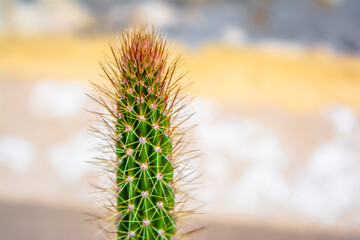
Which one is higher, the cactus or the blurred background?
the blurred background

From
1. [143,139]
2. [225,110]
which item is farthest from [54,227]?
[143,139]

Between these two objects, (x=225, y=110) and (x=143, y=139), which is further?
(x=225, y=110)

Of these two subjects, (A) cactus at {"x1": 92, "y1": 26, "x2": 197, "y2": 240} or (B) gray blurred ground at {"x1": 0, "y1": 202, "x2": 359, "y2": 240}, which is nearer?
(A) cactus at {"x1": 92, "y1": 26, "x2": 197, "y2": 240}

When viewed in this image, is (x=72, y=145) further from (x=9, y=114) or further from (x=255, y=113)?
(x=255, y=113)

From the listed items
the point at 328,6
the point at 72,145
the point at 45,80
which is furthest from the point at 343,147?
the point at 45,80

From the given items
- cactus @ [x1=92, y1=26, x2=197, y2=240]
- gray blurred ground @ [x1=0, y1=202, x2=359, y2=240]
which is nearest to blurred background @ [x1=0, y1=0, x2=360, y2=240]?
gray blurred ground @ [x1=0, y1=202, x2=359, y2=240]

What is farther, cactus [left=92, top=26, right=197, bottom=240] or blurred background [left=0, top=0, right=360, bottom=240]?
blurred background [left=0, top=0, right=360, bottom=240]

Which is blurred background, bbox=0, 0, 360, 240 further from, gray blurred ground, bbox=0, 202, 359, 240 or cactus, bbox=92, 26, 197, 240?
cactus, bbox=92, 26, 197, 240

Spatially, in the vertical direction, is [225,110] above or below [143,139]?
above

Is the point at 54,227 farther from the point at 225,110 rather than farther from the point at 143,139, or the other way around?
the point at 143,139
